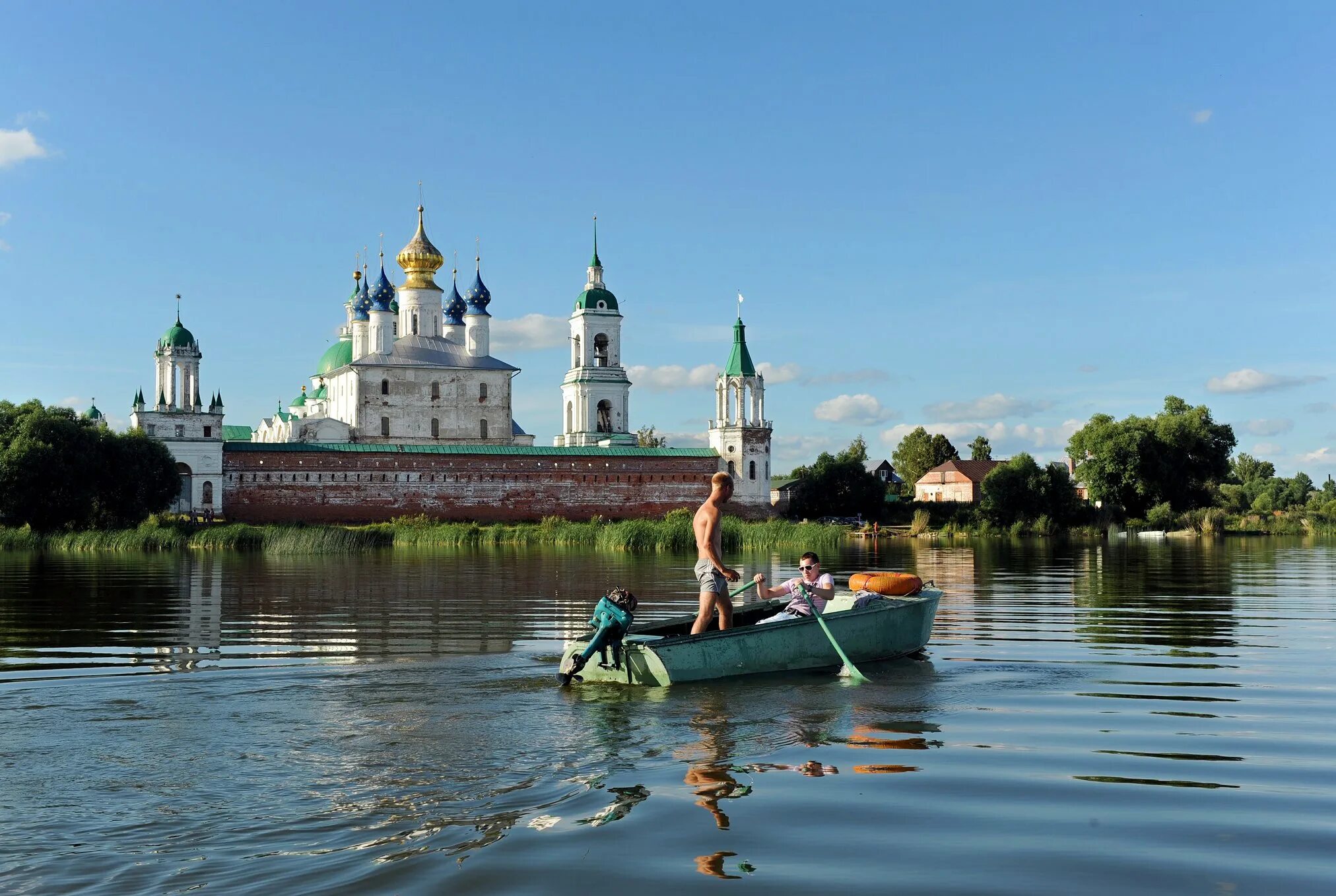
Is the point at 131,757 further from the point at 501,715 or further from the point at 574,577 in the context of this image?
the point at 574,577

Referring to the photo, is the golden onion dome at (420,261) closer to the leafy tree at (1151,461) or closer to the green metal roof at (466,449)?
the green metal roof at (466,449)

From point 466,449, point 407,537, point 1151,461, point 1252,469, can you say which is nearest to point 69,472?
point 407,537

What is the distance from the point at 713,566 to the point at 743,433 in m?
49.4

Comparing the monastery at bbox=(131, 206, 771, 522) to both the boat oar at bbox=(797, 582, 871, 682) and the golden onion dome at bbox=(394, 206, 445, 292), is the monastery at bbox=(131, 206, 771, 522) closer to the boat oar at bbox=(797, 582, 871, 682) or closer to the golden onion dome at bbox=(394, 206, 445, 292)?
the golden onion dome at bbox=(394, 206, 445, 292)

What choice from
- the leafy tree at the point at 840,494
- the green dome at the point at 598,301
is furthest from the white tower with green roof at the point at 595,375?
the leafy tree at the point at 840,494

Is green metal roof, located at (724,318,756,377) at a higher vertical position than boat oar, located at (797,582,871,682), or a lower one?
higher

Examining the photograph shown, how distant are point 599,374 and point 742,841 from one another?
58.0 meters

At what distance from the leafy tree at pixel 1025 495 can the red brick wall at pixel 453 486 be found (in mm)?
11362

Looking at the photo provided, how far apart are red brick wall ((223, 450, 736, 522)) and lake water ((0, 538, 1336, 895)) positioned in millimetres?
37195

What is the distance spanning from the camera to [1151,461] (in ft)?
198

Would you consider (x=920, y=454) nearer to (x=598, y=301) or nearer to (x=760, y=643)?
(x=598, y=301)

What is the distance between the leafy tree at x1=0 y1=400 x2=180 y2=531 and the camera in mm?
37625

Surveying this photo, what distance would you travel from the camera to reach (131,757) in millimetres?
7551

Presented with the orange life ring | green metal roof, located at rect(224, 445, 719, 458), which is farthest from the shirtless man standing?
green metal roof, located at rect(224, 445, 719, 458)
